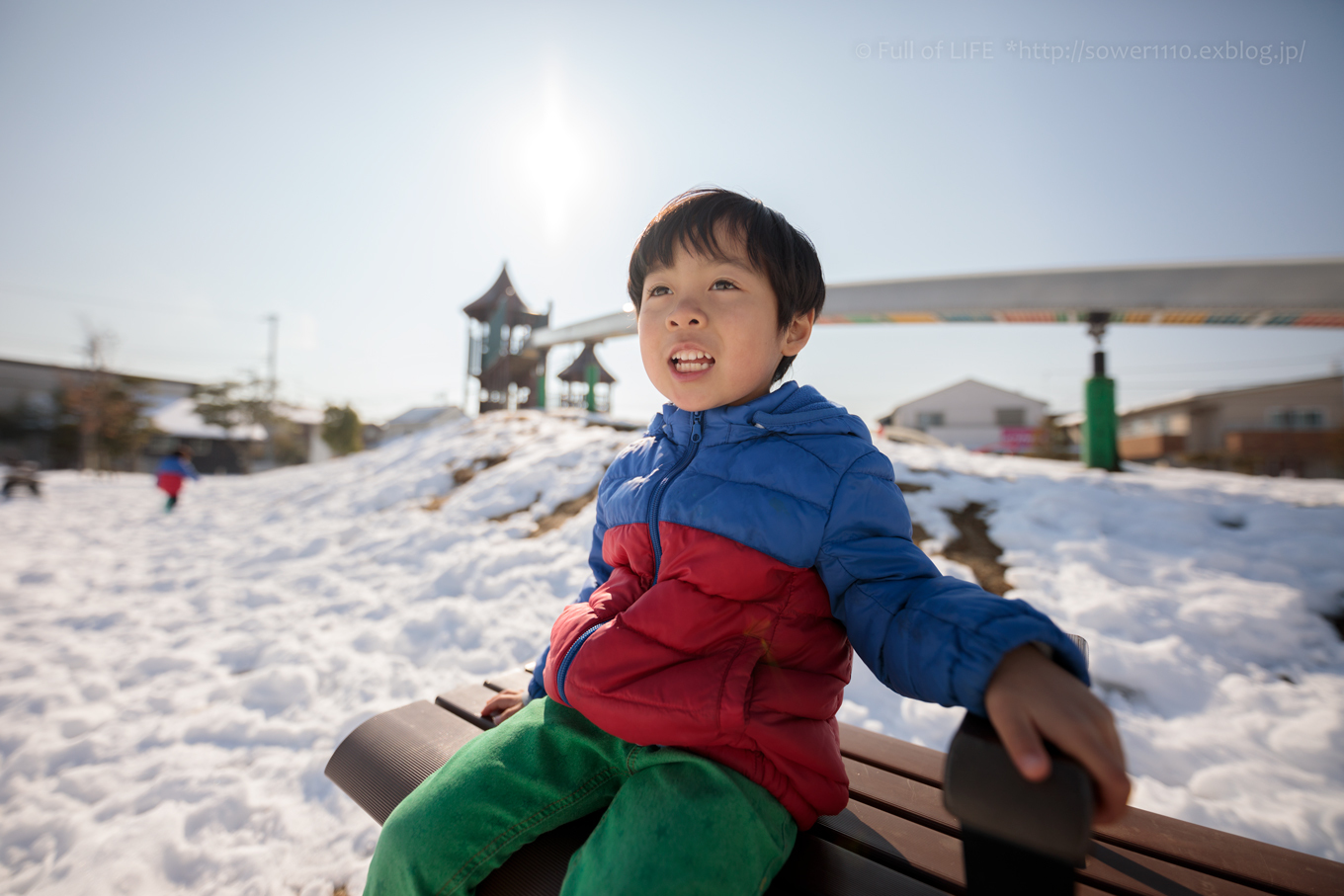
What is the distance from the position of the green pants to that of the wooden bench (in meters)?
0.07

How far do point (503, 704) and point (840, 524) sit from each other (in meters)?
1.11

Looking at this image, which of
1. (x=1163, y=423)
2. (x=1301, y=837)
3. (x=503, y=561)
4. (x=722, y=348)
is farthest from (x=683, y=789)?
(x=1163, y=423)

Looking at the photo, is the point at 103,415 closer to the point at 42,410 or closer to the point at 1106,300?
the point at 42,410

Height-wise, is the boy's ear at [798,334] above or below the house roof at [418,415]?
below

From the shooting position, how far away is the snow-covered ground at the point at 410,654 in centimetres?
175

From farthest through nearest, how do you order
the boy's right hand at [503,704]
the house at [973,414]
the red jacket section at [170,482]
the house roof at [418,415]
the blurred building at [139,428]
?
the house roof at [418,415]
the house at [973,414]
the blurred building at [139,428]
the red jacket section at [170,482]
the boy's right hand at [503,704]

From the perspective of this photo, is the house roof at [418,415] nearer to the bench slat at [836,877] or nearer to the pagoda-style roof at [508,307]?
the pagoda-style roof at [508,307]

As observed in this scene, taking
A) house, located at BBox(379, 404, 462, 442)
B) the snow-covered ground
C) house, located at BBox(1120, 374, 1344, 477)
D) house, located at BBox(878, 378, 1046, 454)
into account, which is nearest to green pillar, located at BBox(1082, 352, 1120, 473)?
the snow-covered ground

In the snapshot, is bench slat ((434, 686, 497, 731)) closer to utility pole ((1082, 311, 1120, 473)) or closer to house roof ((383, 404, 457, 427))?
utility pole ((1082, 311, 1120, 473))

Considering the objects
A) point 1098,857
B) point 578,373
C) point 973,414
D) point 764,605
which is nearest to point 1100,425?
point 1098,857

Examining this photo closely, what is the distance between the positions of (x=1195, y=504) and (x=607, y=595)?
524 cm

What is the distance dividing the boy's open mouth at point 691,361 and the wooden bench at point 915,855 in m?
0.84

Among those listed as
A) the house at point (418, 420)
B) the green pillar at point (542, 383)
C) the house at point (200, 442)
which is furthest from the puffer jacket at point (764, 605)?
the house at point (418, 420)

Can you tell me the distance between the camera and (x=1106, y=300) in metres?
6.49
